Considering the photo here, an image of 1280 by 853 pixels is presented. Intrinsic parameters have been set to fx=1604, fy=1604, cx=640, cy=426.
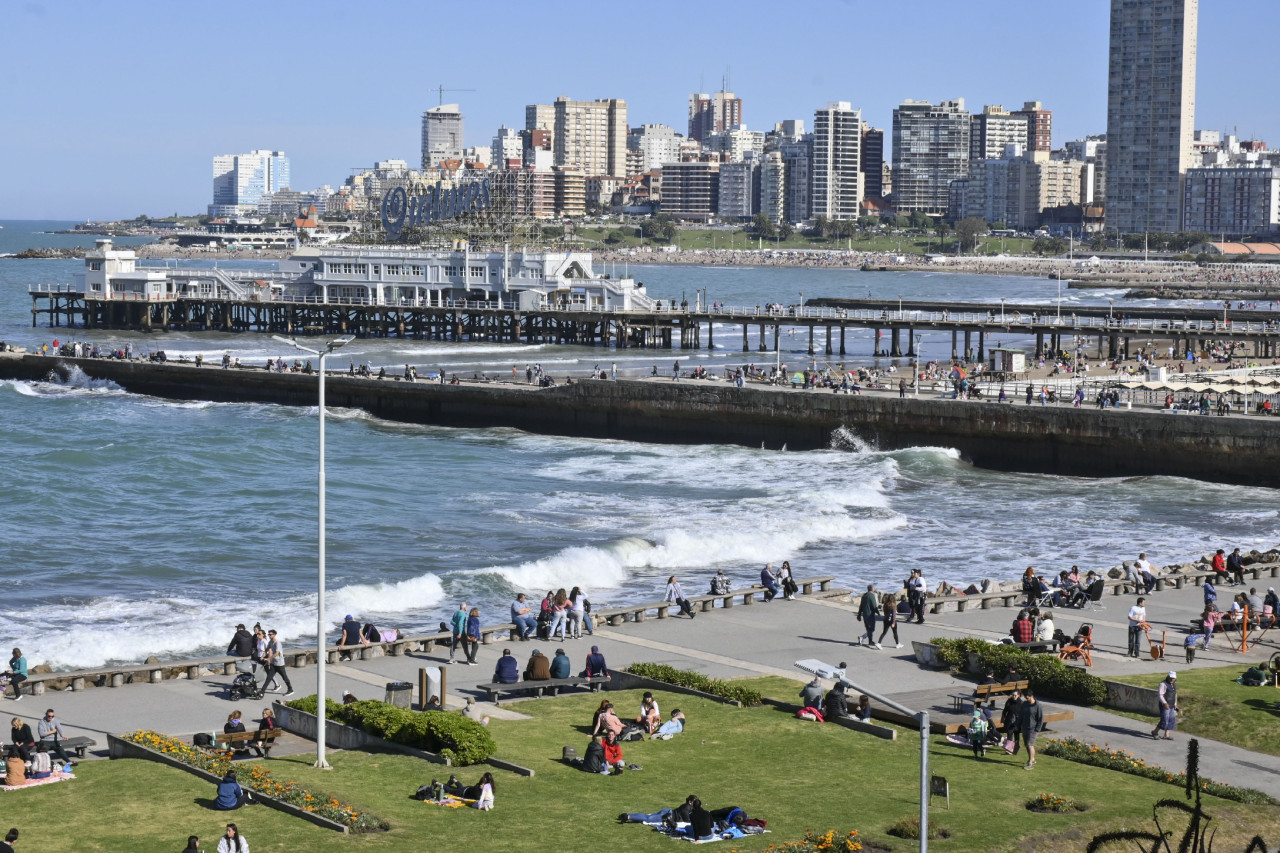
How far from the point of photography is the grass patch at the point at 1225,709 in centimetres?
2228

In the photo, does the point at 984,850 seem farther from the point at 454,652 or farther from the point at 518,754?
the point at 454,652

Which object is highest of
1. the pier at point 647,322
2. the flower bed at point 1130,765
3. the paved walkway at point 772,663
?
the pier at point 647,322

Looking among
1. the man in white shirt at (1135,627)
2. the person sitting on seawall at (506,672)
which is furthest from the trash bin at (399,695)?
the man in white shirt at (1135,627)

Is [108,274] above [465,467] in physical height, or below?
above

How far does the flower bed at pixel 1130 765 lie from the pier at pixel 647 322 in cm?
6851

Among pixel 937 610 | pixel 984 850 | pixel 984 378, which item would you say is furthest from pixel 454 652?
pixel 984 378

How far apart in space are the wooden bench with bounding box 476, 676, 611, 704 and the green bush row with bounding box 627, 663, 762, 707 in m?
0.64

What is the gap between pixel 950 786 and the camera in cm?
2005

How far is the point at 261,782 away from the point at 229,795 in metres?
0.79

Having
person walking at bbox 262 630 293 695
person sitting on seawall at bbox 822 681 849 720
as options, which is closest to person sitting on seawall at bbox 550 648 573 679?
person walking at bbox 262 630 293 695

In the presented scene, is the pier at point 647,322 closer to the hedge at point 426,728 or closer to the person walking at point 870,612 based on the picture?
the person walking at point 870,612

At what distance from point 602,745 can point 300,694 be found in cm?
633

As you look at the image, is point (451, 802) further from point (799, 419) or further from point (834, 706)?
point (799, 419)

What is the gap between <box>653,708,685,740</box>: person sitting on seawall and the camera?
880 inches
